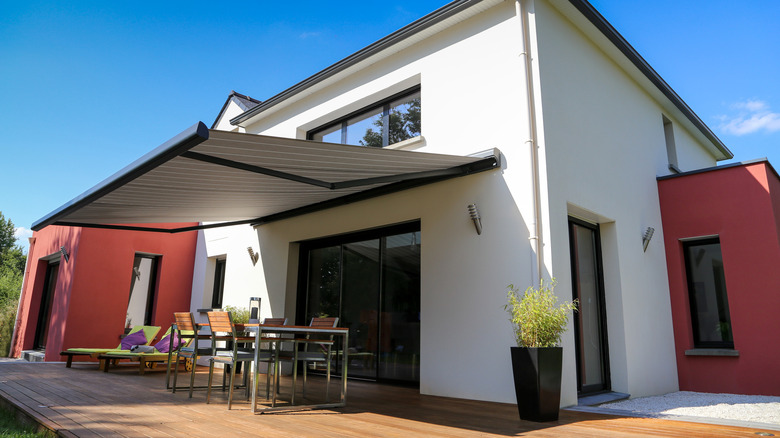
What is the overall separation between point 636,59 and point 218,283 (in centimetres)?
990

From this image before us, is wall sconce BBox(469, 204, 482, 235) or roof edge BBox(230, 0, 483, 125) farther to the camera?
roof edge BBox(230, 0, 483, 125)

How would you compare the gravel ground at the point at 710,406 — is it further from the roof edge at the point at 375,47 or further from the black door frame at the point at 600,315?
the roof edge at the point at 375,47

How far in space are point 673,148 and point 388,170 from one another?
664 cm

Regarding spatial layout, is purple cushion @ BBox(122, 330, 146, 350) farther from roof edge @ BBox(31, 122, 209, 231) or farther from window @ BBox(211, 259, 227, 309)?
roof edge @ BBox(31, 122, 209, 231)

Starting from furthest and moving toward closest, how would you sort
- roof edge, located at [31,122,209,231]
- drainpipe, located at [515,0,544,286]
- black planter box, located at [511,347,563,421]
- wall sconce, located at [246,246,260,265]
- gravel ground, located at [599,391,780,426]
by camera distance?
1. wall sconce, located at [246,246,260,265]
2. drainpipe, located at [515,0,544,286]
3. gravel ground, located at [599,391,780,426]
4. black planter box, located at [511,347,563,421]
5. roof edge, located at [31,122,209,231]

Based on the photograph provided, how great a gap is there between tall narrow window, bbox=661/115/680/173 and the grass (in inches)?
394

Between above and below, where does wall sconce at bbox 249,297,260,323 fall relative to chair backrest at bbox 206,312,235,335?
above

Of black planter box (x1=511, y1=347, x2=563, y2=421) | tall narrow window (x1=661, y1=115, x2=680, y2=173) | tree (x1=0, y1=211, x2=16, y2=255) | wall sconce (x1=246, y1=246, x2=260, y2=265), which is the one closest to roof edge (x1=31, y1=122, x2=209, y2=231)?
black planter box (x1=511, y1=347, x2=563, y2=421)

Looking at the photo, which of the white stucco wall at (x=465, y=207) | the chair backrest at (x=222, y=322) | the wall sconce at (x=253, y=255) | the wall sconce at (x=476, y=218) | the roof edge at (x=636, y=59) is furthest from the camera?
the wall sconce at (x=253, y=255)

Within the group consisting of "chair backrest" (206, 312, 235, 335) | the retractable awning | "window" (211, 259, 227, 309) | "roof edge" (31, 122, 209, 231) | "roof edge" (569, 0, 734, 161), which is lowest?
"chair backrest" (206, 312, 235, 335)

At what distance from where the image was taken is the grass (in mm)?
3553

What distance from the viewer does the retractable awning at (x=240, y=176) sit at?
13.9ft

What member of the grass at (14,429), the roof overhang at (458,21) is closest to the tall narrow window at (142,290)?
the roof overhang at (458,21)

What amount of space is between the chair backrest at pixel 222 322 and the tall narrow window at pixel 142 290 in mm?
7518
